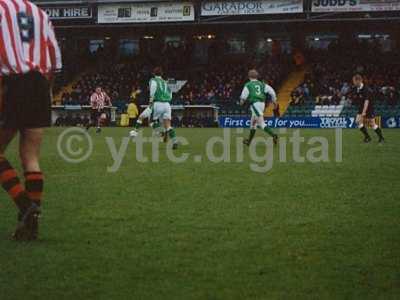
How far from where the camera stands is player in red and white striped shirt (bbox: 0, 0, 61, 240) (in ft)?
18.6

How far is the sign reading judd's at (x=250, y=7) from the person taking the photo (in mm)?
36969

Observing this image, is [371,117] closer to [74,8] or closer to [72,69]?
[74,8]

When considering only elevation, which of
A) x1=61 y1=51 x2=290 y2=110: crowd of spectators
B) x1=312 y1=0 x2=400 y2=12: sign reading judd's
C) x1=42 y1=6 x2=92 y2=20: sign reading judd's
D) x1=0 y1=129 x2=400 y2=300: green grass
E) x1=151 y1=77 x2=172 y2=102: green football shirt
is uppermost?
x1=42 y1=6 x2=92 y2=20: sign reading judd's

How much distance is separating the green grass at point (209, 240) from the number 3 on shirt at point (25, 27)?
169 cm

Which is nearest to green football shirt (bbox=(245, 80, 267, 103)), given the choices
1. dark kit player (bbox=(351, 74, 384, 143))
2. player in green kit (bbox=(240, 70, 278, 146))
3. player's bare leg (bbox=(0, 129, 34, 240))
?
player in green kit (bbox=(240, 70, 278, 146))

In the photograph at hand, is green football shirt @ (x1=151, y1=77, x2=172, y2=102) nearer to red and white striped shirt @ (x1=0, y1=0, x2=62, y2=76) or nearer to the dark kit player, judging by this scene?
the dark kit player

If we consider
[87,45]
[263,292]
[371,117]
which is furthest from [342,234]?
[87,45]

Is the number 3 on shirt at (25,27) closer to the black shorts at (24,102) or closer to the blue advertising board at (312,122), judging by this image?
the black shorts at (24,102)

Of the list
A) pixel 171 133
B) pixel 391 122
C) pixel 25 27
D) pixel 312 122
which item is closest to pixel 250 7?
pixel 312 122

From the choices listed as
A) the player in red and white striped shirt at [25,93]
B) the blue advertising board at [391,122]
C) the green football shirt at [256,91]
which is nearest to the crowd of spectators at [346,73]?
the blue advertising board at [391,122]

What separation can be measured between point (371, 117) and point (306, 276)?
16.5m

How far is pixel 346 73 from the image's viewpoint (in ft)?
125

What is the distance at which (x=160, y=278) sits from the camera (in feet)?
14.9

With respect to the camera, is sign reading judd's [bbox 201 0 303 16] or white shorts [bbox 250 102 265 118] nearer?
white shorts [bbox 250 102 265 118]
